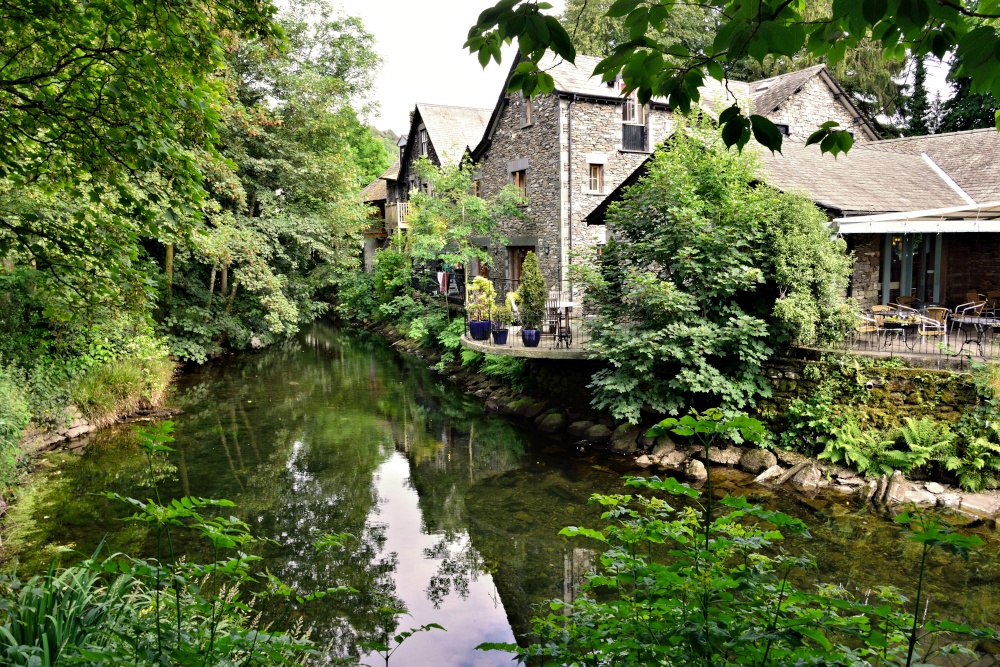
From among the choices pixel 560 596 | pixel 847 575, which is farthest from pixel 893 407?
pixel 560 596

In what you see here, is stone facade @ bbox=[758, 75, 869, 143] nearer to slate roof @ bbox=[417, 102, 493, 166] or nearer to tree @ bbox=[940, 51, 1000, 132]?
tree @ bbox=[940, 51, 1000, 132]

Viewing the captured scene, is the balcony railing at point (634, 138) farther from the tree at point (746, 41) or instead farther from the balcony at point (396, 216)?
the tree at point (746, 41)

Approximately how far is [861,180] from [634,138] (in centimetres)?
750

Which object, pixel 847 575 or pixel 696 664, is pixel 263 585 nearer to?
pixel 696 664

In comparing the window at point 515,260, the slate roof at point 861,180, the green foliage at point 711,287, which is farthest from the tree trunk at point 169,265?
the slate roof at point 861,180

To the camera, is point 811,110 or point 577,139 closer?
point 577,139

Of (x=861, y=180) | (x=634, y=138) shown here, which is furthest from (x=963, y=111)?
Answer: (x=861, y=180)

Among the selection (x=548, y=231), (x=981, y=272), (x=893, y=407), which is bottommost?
(x=893, y=407)

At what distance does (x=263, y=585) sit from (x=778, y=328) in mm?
9541

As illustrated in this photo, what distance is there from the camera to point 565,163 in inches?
770

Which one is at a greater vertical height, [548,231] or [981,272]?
[548,231]

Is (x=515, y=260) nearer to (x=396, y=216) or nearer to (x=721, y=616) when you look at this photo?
(x=396, y=216)

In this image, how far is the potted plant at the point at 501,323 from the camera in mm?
15367

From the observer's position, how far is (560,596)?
773 cm
